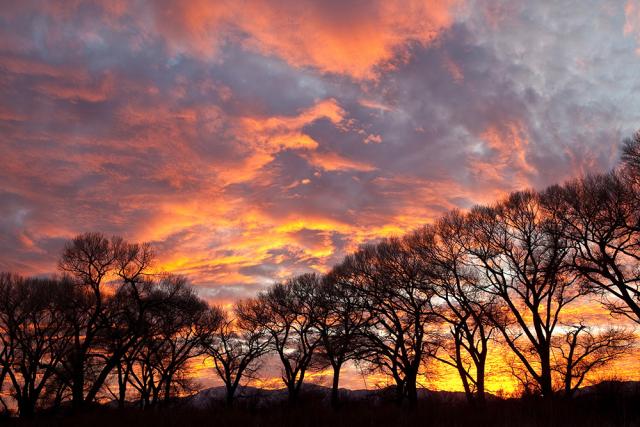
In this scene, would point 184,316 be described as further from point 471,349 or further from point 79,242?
point 471,349

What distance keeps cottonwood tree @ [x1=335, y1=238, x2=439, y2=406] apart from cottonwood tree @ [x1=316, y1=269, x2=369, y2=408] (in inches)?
22.3

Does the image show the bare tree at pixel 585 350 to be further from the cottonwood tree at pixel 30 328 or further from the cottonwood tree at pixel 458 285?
the cottonwood tree at pixel 30 328

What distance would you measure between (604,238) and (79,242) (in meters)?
28.7

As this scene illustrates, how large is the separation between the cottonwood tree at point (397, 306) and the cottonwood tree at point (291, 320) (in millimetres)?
6630

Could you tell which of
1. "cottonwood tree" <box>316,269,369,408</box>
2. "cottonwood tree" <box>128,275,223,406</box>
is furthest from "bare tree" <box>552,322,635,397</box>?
"cottonwood tree" <box>128,275,223,406</box>

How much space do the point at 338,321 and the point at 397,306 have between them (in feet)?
22.6

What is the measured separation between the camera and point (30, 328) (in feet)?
101

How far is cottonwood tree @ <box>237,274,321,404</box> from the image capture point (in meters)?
36.4

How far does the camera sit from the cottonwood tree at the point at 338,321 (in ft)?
92.0

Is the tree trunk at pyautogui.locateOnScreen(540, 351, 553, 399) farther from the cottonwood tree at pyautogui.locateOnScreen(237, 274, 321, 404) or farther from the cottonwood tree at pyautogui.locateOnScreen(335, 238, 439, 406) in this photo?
the cottonwood tree at pyautogui.locateOnScreen(237, 274, 321, 404)

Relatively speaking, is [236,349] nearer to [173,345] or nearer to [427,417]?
[173,345]

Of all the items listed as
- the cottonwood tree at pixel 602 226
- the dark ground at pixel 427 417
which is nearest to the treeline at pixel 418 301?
the cottonwood tree at pixel 602 226

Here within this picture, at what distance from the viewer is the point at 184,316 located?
112 ft

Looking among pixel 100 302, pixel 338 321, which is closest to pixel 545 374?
pixel 338 321
